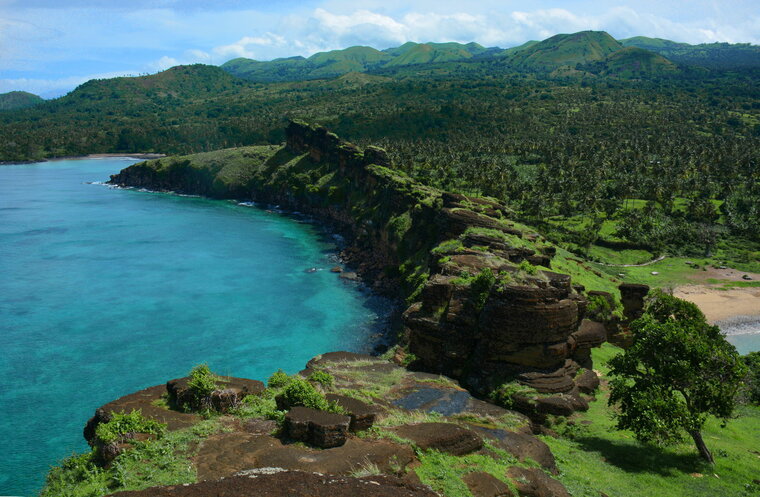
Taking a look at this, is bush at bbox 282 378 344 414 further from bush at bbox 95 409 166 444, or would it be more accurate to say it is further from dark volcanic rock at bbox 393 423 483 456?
bush at bbox 95 409 166 444

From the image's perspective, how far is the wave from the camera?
75188 millimetres

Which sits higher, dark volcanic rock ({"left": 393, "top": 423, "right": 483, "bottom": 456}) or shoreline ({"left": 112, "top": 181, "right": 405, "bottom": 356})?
dark volcanic rock ({"left": 393, "top": 423, "right": 483, "bottom": 456})

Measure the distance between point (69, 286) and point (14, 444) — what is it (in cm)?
4820

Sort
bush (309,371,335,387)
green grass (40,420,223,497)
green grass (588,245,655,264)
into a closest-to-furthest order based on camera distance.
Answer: green grass (40,420,223,497) < bush (309,371,335,387) < green grass (588,245,655,264)

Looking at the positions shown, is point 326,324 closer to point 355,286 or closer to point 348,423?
point 355,286

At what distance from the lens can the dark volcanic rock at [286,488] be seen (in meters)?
15.5

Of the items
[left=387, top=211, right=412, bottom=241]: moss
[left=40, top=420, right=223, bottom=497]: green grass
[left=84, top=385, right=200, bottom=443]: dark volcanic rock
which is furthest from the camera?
[left=387, top=211, right=412, bottom=241]: moss

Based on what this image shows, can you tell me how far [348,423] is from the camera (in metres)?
21.6

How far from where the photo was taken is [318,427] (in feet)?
68.4

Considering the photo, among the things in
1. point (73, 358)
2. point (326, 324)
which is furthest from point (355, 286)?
point (73, 358)

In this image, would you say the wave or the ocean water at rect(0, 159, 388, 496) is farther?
the wave

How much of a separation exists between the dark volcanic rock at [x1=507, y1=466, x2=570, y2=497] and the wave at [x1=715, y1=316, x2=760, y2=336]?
227 ft

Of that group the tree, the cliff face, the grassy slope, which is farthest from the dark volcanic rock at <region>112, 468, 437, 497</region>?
the cliff face

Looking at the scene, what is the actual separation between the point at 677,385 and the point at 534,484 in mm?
13132
